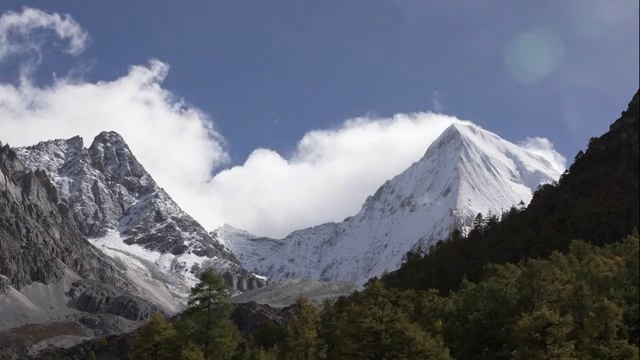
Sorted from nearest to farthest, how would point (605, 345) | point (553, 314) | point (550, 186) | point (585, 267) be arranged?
1. point (553, 314)
2. point (605, 345)
3. point (585, 267)
4. point (550, 186)

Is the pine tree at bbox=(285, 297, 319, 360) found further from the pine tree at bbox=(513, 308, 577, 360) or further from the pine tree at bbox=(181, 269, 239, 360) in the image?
the pine tree at bbox=(513, 308, 577, 360)

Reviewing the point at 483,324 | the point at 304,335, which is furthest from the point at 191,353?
the point at 483,324

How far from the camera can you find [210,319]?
7512 cm

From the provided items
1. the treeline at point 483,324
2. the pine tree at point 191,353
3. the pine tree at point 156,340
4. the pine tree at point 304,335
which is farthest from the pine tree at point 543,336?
the pine tree at point 156,340

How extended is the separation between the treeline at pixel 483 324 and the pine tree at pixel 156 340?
117 millimetres

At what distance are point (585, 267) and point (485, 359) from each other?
24.2 meters

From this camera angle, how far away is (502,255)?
13400 centimetres

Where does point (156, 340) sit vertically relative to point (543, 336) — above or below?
above

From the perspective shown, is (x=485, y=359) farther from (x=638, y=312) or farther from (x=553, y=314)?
(x=638, y=312)

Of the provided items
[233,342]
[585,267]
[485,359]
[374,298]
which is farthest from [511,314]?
[233,342]

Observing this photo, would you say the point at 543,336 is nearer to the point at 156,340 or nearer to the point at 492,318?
the point at 492,318

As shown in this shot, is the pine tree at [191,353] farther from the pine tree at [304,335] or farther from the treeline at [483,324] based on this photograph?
the pine tree at [304,335]

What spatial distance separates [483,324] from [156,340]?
3726 cm

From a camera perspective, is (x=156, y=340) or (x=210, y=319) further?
(x=156, y=340)
